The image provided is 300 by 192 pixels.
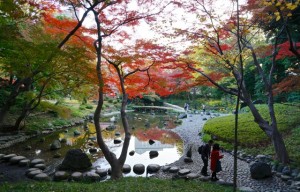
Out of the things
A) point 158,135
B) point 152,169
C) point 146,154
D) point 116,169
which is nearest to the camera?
point 116,169

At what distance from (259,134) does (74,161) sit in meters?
10.1

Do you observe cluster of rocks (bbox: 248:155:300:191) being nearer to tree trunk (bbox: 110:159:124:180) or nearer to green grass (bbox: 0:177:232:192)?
green grass (bbox: 0:177:232:192)

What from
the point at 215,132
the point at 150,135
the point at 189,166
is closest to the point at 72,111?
the point at 150,135

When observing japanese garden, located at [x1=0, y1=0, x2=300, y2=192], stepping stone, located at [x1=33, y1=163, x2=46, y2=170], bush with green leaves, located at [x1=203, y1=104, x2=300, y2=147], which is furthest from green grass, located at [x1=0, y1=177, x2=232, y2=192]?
bush with green leaves, located at [x1=203, y1=104, x2=300, y2=147]

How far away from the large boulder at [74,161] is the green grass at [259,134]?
25.6 ft

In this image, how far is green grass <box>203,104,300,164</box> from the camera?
1169 cm

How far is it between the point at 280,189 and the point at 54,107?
1684 cm

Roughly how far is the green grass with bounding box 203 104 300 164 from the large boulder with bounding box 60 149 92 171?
25.6ft

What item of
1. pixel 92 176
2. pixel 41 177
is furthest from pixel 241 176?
pixel 41 177

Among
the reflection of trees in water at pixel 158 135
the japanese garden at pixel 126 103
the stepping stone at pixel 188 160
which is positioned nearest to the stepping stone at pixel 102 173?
the japanese garden at pixel 126 103

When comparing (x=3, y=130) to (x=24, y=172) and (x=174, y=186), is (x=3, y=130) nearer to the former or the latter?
(x=24, y=172)

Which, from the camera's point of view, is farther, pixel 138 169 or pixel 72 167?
pixel 138 169

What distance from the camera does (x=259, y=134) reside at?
46.3ft

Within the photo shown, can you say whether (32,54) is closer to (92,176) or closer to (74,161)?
(74,161)
